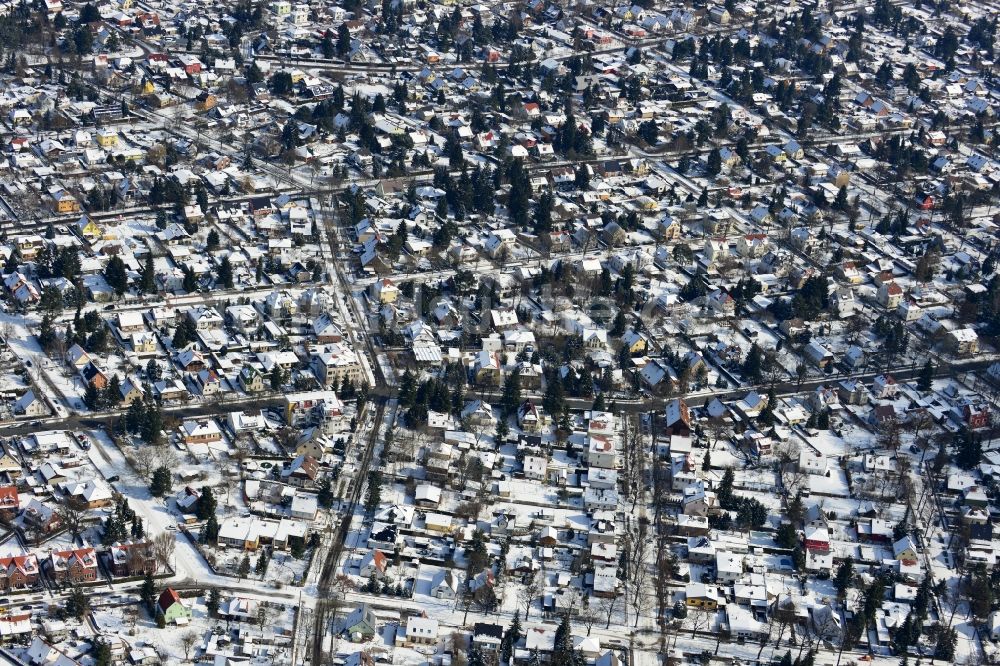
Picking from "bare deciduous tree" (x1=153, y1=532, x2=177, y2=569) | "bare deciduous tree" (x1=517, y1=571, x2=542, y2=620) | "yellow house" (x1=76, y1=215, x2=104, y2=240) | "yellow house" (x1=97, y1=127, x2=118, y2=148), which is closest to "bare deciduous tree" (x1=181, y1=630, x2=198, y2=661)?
"bare deciduous tree" (x1=153, y1=532, x2=177, y2=569)

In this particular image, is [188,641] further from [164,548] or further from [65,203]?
[65,203]

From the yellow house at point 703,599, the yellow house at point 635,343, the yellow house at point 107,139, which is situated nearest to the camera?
the yellow house at point 703,599

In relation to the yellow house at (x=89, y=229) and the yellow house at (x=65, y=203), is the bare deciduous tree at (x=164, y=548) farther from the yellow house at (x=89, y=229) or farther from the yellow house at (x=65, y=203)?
the yellow house at (x=65, y=203)

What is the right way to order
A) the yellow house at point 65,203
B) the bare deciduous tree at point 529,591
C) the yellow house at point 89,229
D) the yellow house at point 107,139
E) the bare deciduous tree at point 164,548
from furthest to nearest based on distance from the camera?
1. the yellow house at point 107,139
2. the yellow house at point 65,203
3. the yellow house at point 89,229
4. the bare deciduous tree at point 164,548
5. the bare deciduous tree at point 529,591

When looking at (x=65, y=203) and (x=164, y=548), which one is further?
(x=65, y=203)

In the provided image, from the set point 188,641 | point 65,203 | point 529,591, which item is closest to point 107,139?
point 65,203

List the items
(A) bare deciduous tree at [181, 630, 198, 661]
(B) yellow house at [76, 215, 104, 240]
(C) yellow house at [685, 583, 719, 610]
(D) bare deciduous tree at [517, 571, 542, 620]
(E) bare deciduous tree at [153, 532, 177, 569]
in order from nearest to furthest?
(A) bare deciduous tree at [181, 630, 198, 661] → (D) bare deciduous tree at [517, 571, 542, 620] → (E) bare deciduous tree at [153, 532, 177, 569] → (C) yellow house at [685, 583, 719, 610] → (B) yellow house at [76, 215, 104, 240]

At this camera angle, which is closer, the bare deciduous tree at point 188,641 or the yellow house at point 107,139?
the bare deciduous tree at point 188,641

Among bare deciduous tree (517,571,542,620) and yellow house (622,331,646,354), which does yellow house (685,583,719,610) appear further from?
yellow house (622,331,646,354)

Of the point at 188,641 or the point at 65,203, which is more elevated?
the point at 188,641

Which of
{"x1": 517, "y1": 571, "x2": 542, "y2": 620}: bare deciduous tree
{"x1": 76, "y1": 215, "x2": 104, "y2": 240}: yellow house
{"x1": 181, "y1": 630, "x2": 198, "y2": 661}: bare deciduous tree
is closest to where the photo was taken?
{"x1": 181, "y1": 630, "x2": 198, "y2": 661}: bare deciduous tree

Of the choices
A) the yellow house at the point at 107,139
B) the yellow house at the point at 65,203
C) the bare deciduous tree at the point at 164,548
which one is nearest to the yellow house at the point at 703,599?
the bare deciduous tree at the point at 164,548
